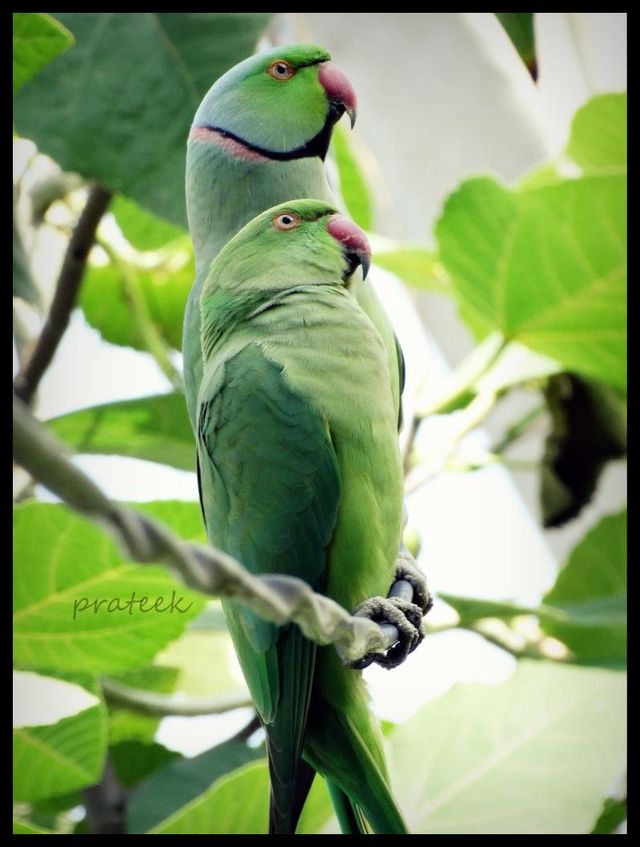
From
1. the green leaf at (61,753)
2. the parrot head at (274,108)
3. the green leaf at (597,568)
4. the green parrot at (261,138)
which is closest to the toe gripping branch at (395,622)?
the green parrot at (261,138)

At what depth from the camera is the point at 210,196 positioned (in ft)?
1.81

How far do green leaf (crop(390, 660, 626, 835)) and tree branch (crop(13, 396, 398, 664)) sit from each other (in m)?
0.76

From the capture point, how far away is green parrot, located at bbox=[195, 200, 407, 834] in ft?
1.47

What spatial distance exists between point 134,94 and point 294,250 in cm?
33

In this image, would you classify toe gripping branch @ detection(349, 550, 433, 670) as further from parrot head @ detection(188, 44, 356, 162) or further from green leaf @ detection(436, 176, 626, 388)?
green leaf @ detection(436, 176, 626, 388)

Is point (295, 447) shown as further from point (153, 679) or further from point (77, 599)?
point (153, 679)

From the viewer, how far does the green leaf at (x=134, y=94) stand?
67 centimetres

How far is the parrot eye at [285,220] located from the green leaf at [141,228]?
0.60 m

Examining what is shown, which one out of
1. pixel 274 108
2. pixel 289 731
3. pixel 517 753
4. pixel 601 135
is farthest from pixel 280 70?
pixel 517 753

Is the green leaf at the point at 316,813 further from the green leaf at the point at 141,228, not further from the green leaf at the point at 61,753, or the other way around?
the green leaf at the point at 141,228

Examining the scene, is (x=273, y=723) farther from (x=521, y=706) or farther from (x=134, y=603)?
(x=521, y=706)

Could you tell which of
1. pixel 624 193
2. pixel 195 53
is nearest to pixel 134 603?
pixel 195 53

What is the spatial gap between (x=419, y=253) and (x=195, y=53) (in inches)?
22.9

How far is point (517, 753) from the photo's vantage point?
3.63ft
